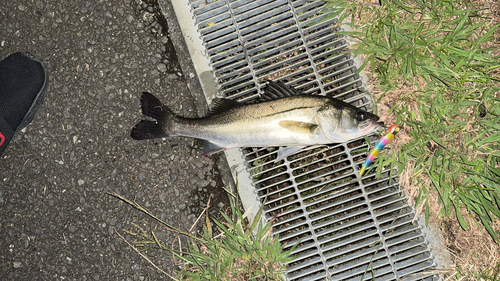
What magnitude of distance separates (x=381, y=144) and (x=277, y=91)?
105 centimetres

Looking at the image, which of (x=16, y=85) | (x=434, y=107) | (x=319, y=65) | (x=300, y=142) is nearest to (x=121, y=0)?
(x=16, y=85)

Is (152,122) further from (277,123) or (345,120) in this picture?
(345,120)

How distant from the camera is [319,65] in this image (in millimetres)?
3322

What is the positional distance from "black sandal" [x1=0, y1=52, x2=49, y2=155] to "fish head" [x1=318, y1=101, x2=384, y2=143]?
2911 millimetres

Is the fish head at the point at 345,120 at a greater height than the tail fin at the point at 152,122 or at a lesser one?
lesser

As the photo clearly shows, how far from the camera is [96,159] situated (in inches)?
137

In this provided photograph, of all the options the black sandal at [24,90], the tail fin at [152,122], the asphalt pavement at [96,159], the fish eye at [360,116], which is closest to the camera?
the fish eye at [360,116]

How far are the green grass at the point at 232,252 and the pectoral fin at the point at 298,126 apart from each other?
864mm

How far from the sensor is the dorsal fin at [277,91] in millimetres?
3014

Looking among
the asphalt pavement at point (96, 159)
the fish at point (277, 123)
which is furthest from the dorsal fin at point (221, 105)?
the asphalt pavement at point (96, 159)

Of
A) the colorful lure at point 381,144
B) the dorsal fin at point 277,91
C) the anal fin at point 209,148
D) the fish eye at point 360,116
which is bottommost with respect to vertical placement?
the colorful lure at point 381,144

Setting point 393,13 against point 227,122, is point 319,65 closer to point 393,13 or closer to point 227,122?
point 393,13

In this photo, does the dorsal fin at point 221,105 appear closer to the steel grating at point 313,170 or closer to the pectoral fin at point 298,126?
the steel grating at point 313,170

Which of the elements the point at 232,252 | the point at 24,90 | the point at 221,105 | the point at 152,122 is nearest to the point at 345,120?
the point at 221,105
